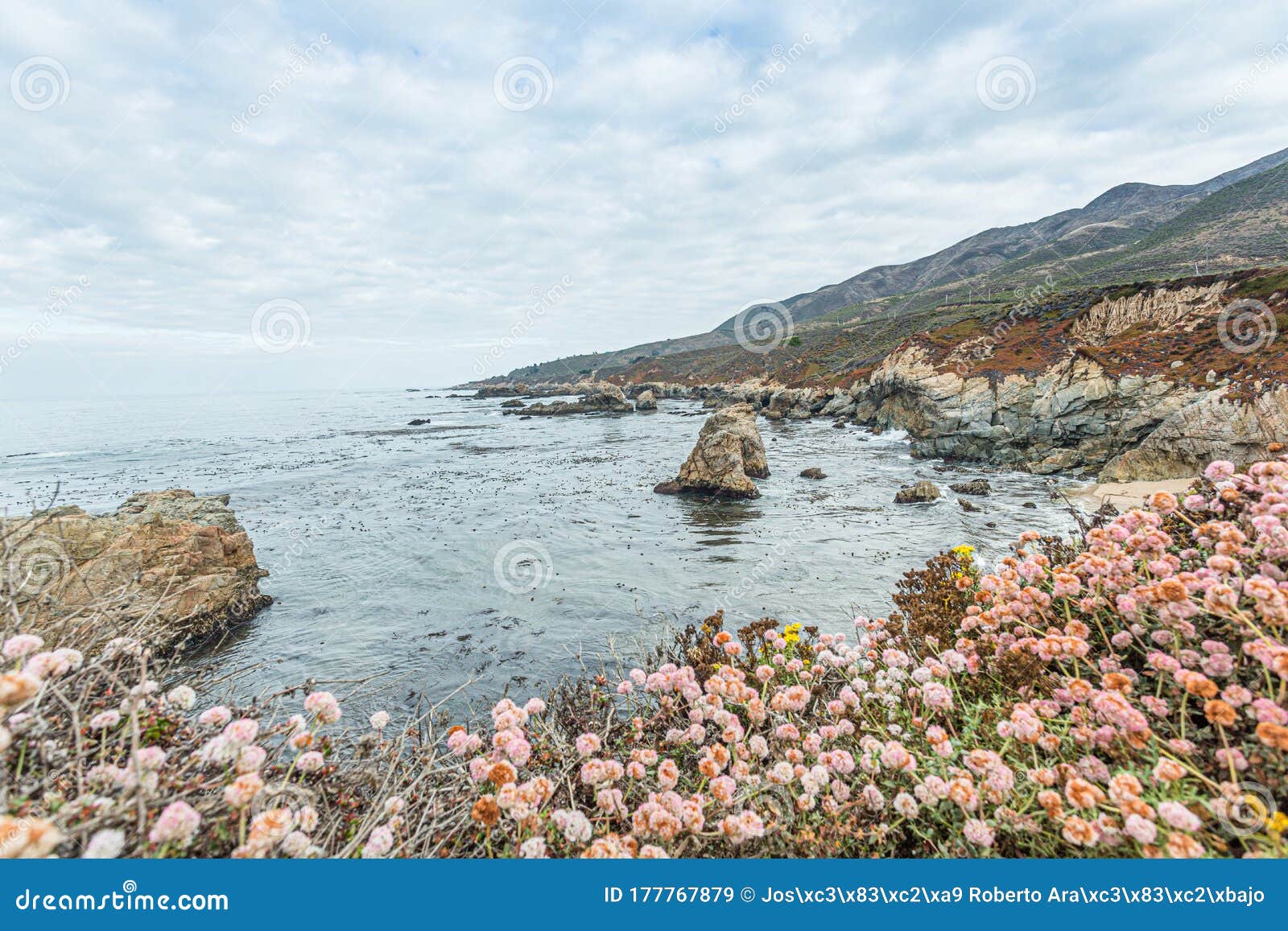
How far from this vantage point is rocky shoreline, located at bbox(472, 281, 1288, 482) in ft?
58.5

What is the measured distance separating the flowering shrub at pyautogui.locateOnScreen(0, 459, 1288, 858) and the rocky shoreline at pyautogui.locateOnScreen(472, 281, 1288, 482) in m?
16.1

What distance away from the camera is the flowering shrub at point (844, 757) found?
95.4 inches

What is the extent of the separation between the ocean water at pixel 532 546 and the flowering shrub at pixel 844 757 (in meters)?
1.80

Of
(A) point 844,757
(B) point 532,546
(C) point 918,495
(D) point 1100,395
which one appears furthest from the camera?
(D) point 1100,395

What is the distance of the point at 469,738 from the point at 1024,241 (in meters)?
256

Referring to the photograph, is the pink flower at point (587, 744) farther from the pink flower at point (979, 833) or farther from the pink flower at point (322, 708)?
the pink flower at point (979, 833)

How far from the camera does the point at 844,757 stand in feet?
11.1

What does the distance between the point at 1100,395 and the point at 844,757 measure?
28.7 m

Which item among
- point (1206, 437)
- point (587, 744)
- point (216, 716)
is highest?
point (216, 716)

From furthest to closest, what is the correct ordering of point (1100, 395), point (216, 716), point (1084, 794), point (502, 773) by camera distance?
1. point (1100, 395)
2. point (216, 716)
3. point (502, 773)
4. point (1084, 794)

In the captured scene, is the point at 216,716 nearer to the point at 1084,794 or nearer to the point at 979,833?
the point at 979,833

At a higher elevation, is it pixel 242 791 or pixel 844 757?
pixel 242 791

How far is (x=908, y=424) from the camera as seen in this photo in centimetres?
3481

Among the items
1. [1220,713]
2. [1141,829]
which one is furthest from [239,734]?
[1220,713]
